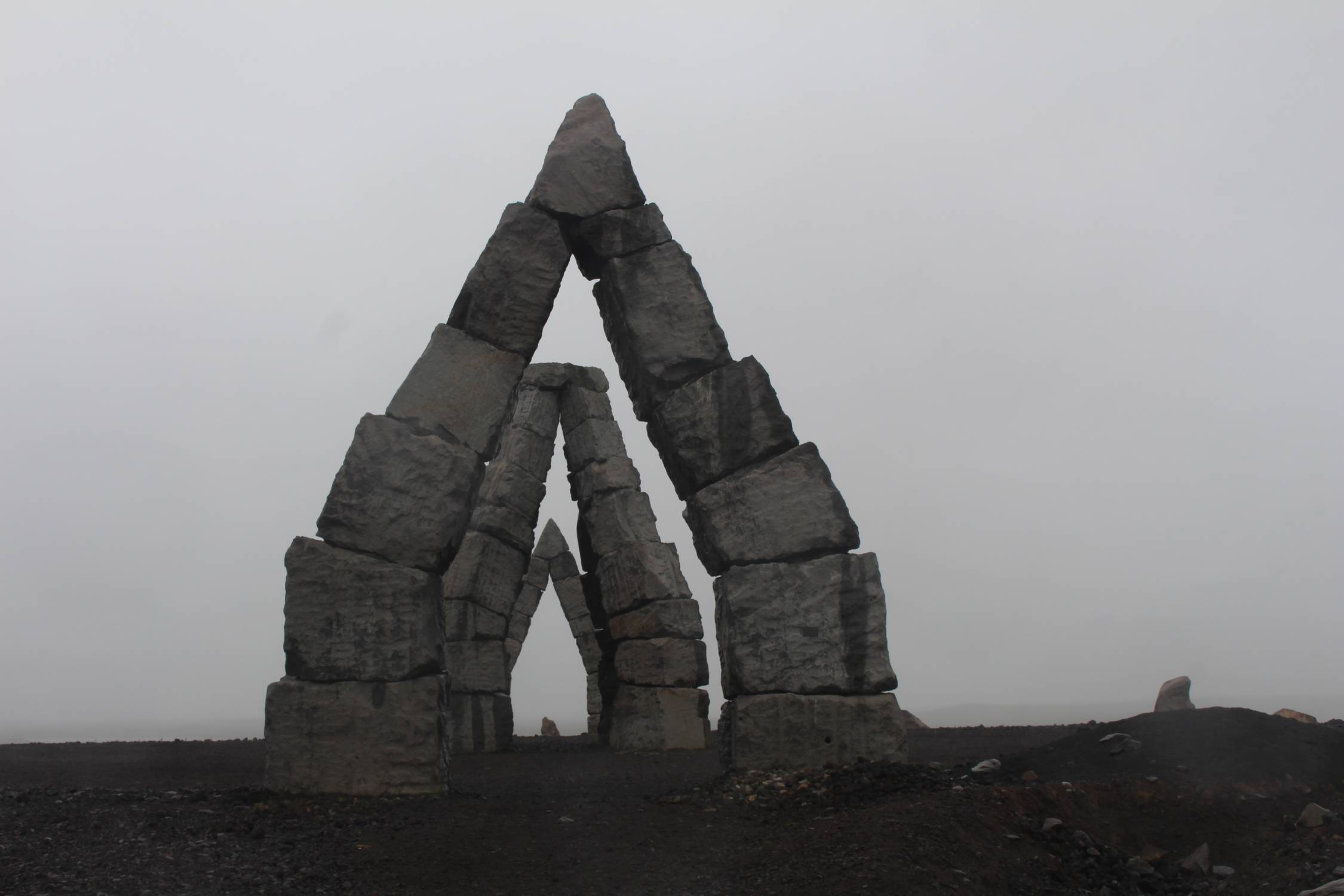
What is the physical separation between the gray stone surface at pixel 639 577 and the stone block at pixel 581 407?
1710 mm

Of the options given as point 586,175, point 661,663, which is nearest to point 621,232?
point 586,175

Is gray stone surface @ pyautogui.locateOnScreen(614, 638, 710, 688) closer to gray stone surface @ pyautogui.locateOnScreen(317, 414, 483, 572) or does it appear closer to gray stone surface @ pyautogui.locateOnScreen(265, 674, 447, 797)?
gray stone surface @ pyautogui.locateOnScreen(317, 414, 483, 572)

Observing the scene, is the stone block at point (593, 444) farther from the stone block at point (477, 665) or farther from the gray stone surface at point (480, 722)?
the gray stone surface at point (480, 722)

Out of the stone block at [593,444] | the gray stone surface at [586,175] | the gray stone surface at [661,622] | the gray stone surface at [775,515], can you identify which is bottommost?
the gray stone surface at [661,622]

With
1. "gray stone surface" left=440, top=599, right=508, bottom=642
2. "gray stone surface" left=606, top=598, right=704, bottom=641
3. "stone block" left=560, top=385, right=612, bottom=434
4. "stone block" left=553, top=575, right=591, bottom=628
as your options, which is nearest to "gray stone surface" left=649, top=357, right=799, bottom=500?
"gray stone surface" left=606, top=598, right=704, bottom=641

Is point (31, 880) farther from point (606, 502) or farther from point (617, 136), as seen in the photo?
point (606, 502)

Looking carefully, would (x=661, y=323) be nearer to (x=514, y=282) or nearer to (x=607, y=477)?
(x=514, y=282)

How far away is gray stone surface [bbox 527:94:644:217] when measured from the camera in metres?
6.44

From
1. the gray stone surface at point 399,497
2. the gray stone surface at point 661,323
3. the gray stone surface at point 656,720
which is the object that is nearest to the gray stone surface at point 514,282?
the gray stone surface at point 661,323

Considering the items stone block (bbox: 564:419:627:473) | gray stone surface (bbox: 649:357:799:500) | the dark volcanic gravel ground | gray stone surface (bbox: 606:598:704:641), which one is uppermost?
stone block (bbox: 564:419:627:473)

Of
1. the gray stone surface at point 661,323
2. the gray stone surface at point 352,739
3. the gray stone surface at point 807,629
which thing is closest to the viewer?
the gray stone surface at point 352,739

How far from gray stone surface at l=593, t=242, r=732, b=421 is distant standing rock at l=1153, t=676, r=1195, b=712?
22.3 feet

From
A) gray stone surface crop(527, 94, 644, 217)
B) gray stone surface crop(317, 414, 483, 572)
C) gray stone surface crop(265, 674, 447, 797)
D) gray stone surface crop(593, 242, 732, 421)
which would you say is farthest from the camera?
gray stone surface crop(527, 94, 644, 217)

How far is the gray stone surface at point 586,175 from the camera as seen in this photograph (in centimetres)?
644
